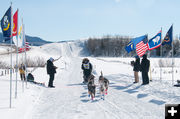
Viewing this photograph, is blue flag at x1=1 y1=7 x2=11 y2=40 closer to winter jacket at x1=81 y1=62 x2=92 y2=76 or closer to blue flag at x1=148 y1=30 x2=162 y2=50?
winter jacket at x1=81 y1=62 x2=92 y2=76

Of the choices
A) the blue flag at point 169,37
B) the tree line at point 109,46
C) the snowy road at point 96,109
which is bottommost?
the snowy road at point 96,109

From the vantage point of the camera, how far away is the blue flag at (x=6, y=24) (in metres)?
8.61

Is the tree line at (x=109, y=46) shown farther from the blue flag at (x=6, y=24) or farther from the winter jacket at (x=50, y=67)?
the blue flag at (x=6, y=24)

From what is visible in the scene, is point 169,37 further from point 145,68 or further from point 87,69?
point 87,69

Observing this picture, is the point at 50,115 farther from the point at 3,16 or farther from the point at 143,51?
the point at 143,51

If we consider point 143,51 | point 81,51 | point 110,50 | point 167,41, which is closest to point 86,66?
point 143,51

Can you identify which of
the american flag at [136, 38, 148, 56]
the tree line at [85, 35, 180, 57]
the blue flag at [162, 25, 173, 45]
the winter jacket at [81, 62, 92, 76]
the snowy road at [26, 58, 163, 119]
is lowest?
the snowy road at [26, 58, 163, 119]

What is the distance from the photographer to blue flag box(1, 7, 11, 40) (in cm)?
861

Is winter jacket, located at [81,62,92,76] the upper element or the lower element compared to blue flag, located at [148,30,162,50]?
lower

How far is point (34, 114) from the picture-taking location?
804 cm

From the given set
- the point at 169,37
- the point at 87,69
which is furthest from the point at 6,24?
the point at 169,37

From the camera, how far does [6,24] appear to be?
868 cm

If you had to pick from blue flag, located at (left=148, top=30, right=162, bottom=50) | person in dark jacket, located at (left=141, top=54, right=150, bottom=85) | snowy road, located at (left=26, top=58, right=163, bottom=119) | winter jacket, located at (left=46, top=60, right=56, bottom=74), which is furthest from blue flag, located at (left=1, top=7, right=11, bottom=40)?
blue flag, located at (left=148, top=30, right=162, bottom=50)

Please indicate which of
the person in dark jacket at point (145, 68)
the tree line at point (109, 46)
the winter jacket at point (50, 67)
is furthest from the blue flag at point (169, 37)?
the tree line at point (109, 46)
